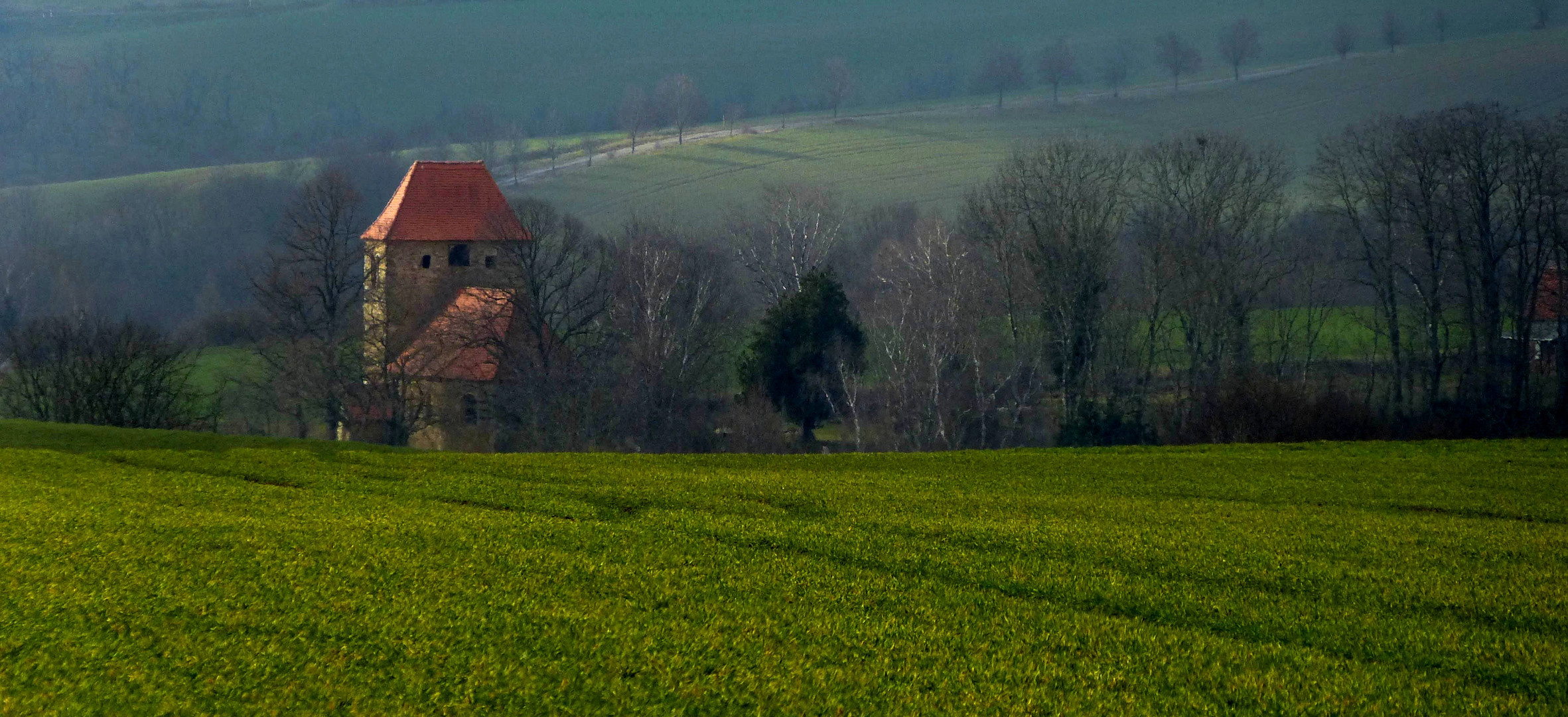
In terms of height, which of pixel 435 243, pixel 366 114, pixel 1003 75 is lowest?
pixel 435 243

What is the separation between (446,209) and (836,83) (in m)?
84.8

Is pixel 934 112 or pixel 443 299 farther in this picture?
pixel 934 112

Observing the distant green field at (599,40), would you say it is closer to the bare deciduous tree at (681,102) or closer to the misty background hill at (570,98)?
the misty background hill at (570,98)

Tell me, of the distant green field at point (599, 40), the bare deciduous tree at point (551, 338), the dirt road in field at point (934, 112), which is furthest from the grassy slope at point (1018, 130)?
the bare deciduous tree at point (551, 338)

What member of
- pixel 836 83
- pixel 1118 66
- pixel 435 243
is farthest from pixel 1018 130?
pixel 435 243

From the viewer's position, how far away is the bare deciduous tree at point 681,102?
125625mm

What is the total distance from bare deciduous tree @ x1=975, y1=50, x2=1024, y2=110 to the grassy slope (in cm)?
1640

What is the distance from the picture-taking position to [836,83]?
5266 inches

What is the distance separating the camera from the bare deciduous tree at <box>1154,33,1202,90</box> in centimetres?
12862

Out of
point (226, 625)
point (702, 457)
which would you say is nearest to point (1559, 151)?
point (702, 457)

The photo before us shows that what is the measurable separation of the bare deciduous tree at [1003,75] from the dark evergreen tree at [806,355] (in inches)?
3506

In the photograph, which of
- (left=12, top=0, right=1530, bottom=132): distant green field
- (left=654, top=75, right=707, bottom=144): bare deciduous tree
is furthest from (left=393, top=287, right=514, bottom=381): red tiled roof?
(left=12, top=0, right=1530, bottom=132): distant green field

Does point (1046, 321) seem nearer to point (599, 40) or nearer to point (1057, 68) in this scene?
point (1057, 68)

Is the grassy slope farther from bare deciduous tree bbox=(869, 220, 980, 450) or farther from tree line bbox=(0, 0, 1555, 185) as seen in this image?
bare deciduous tree bbox=(869, 220, 980, 450)
